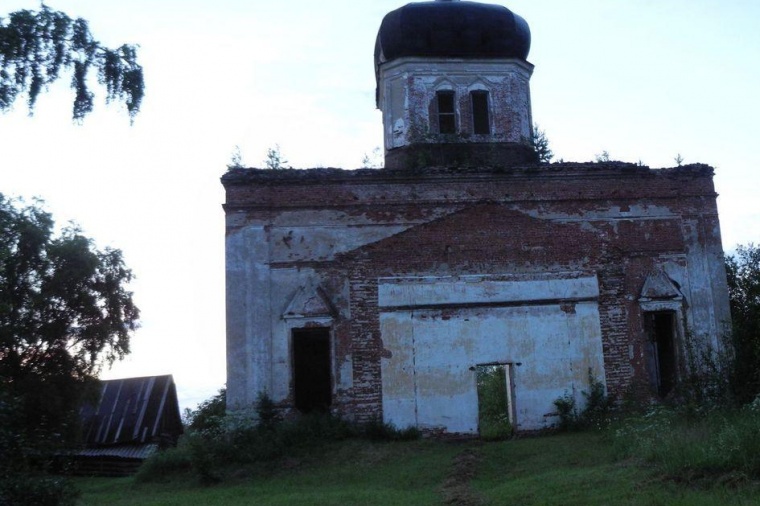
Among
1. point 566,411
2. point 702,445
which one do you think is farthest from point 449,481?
point 566,411

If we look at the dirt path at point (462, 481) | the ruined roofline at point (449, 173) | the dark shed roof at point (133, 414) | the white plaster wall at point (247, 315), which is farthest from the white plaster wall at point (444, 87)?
the dark shed roof at point (133, 414)

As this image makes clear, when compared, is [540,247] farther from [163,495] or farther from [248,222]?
[163,495]

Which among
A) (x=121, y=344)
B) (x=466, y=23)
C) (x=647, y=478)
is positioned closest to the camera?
(x=647, y=478)

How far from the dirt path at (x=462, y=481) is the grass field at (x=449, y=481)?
15mm

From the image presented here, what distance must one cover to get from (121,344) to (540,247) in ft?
50.5

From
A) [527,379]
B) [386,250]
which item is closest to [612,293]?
[527,379]

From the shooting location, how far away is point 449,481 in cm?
1129

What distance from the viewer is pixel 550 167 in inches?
635

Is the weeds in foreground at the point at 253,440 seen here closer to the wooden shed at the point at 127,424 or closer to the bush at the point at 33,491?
the bush at the point at 33,491

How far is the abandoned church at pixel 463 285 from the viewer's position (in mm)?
15133

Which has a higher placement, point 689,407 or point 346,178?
point 346,178

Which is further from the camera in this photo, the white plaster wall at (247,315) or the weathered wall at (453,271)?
the weathered wall at (453,271)

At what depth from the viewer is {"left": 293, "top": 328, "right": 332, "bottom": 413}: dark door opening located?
15.7 m

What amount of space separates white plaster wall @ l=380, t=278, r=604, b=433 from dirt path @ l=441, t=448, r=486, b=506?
5.15 feet
